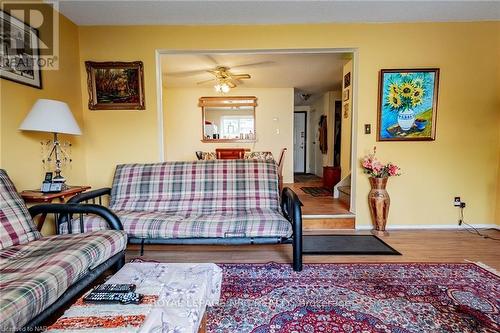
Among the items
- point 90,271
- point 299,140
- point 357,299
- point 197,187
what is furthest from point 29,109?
point 299,140

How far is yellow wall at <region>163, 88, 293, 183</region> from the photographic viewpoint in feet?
19.2

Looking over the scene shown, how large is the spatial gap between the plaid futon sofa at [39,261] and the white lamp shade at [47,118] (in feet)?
1.40

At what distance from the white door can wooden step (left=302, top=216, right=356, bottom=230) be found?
5046mm

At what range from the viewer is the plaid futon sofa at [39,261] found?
3.19ft

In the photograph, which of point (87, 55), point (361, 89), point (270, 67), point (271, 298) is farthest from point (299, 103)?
point (271, 298)

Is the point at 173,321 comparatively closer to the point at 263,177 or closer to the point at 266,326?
the point at 266,326

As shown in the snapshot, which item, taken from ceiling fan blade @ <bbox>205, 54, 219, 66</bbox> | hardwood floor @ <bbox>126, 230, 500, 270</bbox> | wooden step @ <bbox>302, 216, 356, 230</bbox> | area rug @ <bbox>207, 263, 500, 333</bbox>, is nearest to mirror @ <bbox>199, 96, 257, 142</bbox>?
ceiling fan blade @ <bbox>205, 54, 219, 66</bbox>

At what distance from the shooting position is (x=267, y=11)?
2.57m

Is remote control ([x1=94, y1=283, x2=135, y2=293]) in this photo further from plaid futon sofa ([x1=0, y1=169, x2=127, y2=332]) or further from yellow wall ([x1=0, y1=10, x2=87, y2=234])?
yellow wall ([x1=0, y1=10, x2=87, y2=234])

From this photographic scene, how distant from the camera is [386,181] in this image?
2789 mm

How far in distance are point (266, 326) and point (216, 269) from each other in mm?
411

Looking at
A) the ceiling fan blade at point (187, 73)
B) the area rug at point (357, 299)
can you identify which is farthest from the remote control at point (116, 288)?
the ceiling fan blade at point (187, 73)

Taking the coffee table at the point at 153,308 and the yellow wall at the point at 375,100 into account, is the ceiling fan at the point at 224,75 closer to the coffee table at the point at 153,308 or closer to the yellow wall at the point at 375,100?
the yellow wall at the point at 375,100

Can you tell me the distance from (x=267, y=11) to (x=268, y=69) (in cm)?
179
